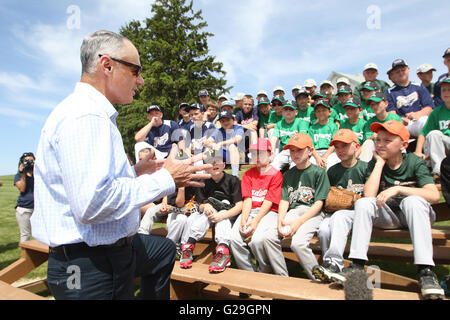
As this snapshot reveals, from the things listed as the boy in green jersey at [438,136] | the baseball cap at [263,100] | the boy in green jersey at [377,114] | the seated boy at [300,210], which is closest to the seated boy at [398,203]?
the seated boy at [300,210]

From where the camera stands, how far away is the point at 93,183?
134 cm

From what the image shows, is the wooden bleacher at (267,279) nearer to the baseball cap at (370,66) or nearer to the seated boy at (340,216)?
the seated boy at (340,216)

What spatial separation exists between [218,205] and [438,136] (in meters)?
3.09

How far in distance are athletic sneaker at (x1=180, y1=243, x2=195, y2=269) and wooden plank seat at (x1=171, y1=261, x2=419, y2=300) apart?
59 millimetres

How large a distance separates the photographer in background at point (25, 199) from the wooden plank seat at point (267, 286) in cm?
380

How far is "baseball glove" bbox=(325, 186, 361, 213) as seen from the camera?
3.11m

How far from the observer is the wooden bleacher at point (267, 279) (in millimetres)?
2301

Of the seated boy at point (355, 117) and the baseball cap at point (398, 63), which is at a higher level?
the baseball cap at point (398, 63)

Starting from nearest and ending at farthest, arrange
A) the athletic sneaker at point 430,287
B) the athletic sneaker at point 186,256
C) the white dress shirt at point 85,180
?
1. the white dress shirt at point 85,180
2. the athletic sneaker at point 430,287
3. the athletic sneaker at point 186,256

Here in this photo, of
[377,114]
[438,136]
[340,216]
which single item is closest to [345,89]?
[377,114]

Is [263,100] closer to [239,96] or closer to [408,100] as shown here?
[239,96]

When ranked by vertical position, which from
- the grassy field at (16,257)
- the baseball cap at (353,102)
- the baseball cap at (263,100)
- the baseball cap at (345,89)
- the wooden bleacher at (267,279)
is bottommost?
the grassy field at (16,257)

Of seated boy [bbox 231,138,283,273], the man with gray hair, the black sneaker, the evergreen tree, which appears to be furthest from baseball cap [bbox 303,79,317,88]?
the evergreen tree

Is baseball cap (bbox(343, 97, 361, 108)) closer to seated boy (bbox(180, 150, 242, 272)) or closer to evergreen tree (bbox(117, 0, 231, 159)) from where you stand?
seated boy (bbox(180, 150, 242, 272))
